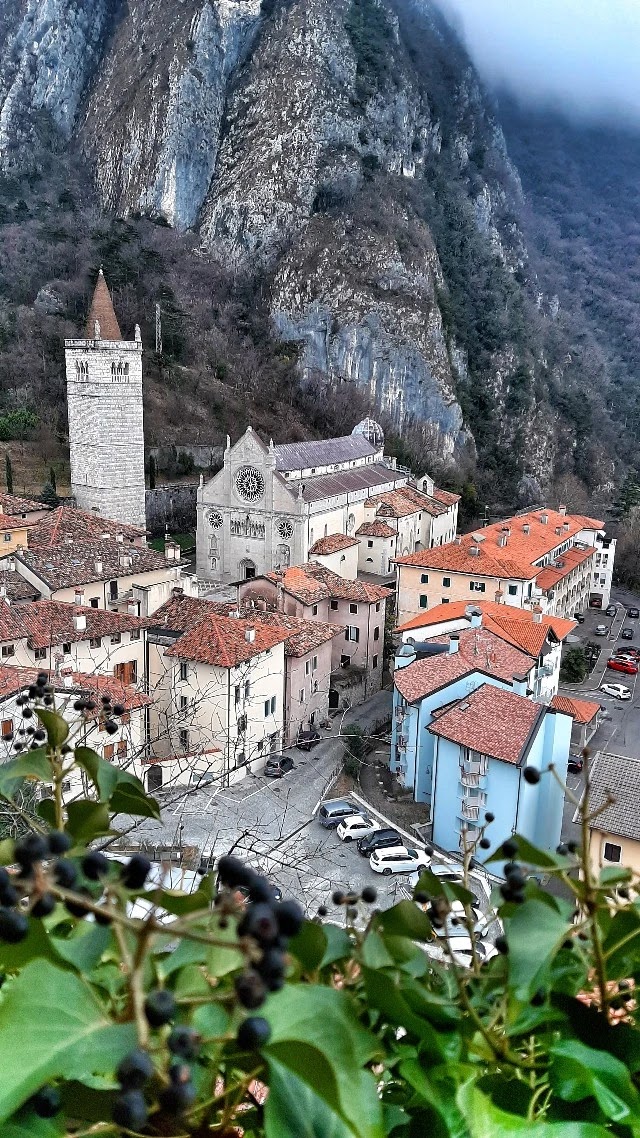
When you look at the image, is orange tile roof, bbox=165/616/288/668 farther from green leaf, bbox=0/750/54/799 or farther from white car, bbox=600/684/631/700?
green leaf, bbox=0/750/54/799

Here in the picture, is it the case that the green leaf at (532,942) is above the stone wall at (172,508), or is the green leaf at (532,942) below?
above

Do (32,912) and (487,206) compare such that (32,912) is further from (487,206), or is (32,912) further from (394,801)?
(487,206)

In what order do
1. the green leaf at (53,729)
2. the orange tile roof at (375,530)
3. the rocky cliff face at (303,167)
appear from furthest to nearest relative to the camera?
the rocky cliff face at (303,167) → the orange tile roof at (375,530) → the green leaf at (53,729)

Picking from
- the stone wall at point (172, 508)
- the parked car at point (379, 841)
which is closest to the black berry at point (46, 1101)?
the parked car at point (379, 841)

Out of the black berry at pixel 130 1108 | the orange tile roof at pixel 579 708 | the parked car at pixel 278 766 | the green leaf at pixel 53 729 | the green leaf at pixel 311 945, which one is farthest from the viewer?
the orange tile roof at pixel 579 708

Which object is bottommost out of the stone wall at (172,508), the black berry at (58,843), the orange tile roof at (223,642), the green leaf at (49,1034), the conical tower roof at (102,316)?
the stone wall at (172,508)

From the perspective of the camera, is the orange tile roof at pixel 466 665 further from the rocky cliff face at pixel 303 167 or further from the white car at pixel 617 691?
the rocky cliff face at pixel 303 167

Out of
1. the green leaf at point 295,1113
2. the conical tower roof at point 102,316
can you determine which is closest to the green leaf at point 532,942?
the green leaf at point 295,1113

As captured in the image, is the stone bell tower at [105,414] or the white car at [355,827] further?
the stone bell tower at [105,414]

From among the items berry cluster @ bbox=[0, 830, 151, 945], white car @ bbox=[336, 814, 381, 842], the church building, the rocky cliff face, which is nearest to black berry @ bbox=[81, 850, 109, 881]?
berry cluster @ bbox=[0, 830, 151, 945]
